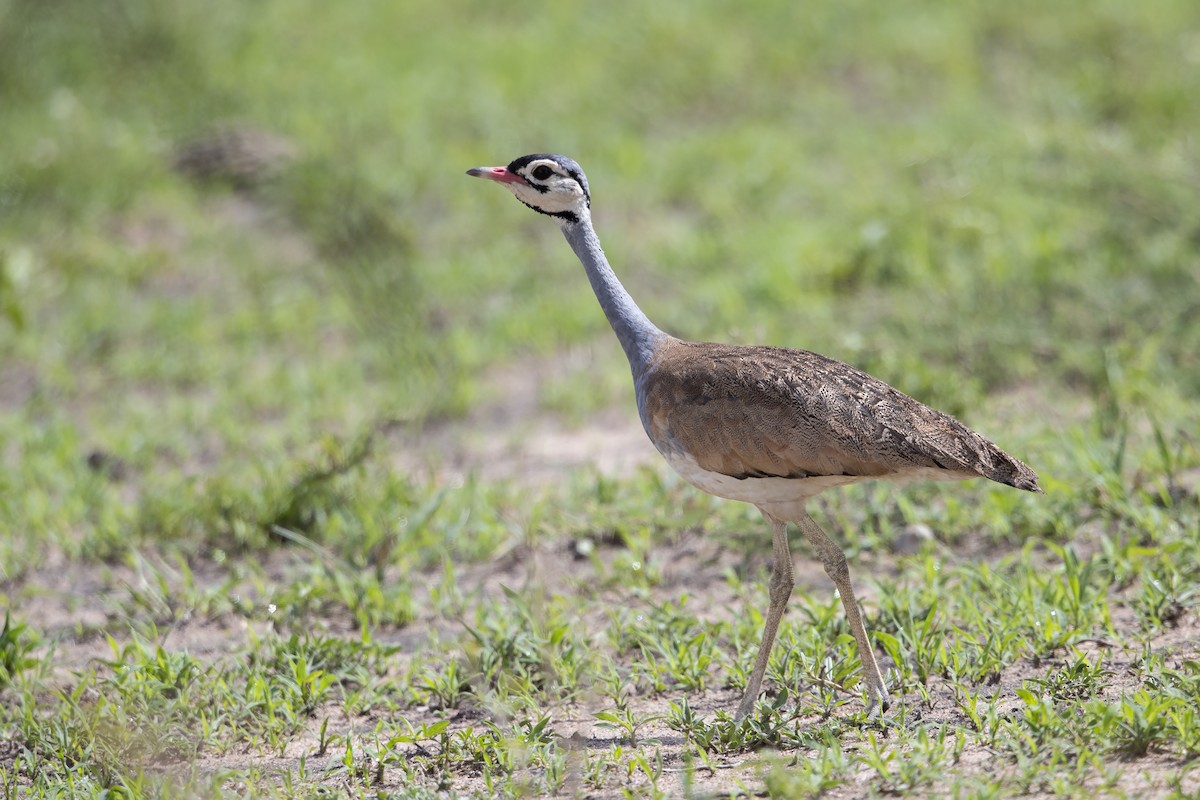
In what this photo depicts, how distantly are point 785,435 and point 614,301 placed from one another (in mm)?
758

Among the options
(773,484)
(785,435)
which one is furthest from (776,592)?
(785,435)

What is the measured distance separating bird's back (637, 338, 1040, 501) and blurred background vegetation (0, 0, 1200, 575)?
112 centimetres

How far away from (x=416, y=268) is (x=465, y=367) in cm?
95

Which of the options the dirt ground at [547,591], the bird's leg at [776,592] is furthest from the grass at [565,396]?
the bird's leg at [776,592]

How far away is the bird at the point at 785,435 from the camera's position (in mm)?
3254

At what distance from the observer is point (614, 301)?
151 inches

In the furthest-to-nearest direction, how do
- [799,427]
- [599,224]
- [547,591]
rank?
[599,224] → [547,591] → [799,427]

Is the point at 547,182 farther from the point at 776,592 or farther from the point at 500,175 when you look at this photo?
the point at 776,592

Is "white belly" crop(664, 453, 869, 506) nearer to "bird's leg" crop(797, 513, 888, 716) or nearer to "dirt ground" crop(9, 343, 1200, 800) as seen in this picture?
"bird's leg" crop(797, 513, 888, 716)

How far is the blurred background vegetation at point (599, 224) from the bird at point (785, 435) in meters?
1.09

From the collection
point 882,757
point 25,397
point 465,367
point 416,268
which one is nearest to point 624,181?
point 416,268

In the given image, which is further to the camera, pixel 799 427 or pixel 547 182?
pixel 547 182

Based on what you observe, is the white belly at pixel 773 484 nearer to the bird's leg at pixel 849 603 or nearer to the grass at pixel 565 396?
the bird's leg at pixel 849 603

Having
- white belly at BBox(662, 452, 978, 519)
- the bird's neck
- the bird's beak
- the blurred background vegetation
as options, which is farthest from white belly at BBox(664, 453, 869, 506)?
the blurred background vegetation
